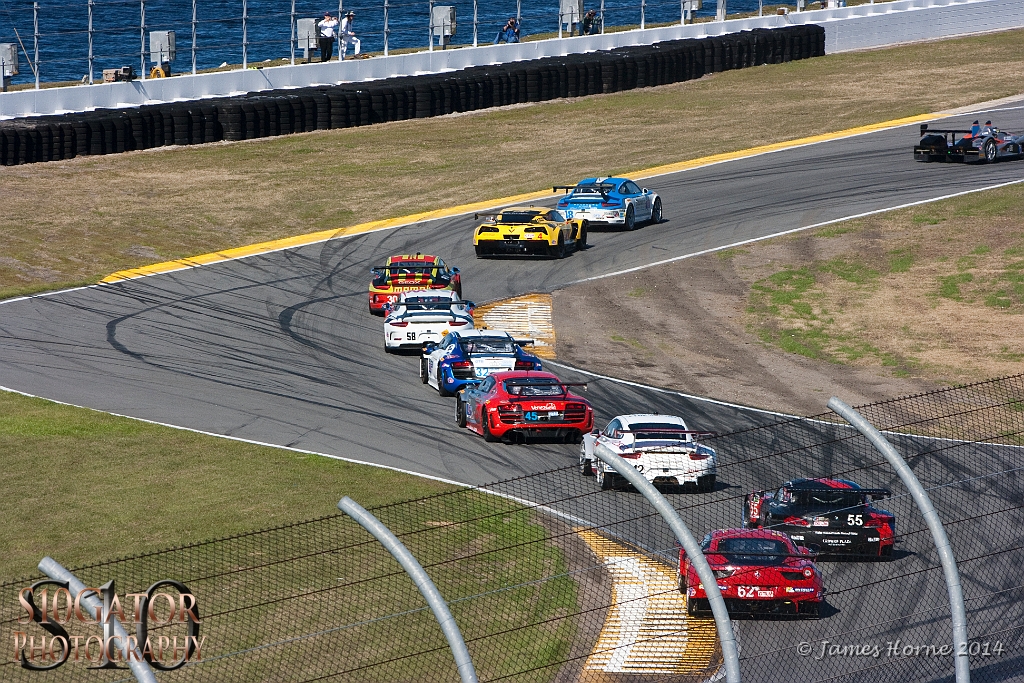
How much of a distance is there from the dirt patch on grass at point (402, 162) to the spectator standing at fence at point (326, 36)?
3.14m

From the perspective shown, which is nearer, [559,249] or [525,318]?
[525,318]

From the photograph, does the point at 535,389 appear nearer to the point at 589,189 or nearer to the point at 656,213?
the point at 589,189

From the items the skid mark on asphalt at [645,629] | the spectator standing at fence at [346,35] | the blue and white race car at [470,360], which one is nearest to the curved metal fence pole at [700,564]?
the skid mark on asphalt at [645,629]

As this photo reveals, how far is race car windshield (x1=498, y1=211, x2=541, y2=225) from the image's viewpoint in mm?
36156

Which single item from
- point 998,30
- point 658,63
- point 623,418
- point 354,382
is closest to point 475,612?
point 623,418

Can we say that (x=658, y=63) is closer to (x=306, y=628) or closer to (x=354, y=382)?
(x=354, y=382)

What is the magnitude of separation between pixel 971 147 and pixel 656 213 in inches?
462

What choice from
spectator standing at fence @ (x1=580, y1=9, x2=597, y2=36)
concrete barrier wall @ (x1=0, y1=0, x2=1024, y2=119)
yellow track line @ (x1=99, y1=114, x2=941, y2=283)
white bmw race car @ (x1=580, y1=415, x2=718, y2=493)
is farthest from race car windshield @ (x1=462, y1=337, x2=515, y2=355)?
spectator standing at fence @ (x1=580, y1=9, x2=597, y2=36)

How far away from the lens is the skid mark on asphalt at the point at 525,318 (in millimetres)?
30031

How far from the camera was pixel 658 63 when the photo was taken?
176 feet

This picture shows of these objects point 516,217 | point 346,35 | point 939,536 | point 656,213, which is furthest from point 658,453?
point 346,35

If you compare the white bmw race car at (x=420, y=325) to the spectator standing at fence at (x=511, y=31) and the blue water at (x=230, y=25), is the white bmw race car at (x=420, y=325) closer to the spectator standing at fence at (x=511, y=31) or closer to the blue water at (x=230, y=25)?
the spectator standing at fence at (x=511, y=31)

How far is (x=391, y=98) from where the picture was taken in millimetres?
47625

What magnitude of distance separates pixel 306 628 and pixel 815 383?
1728 centimetres
